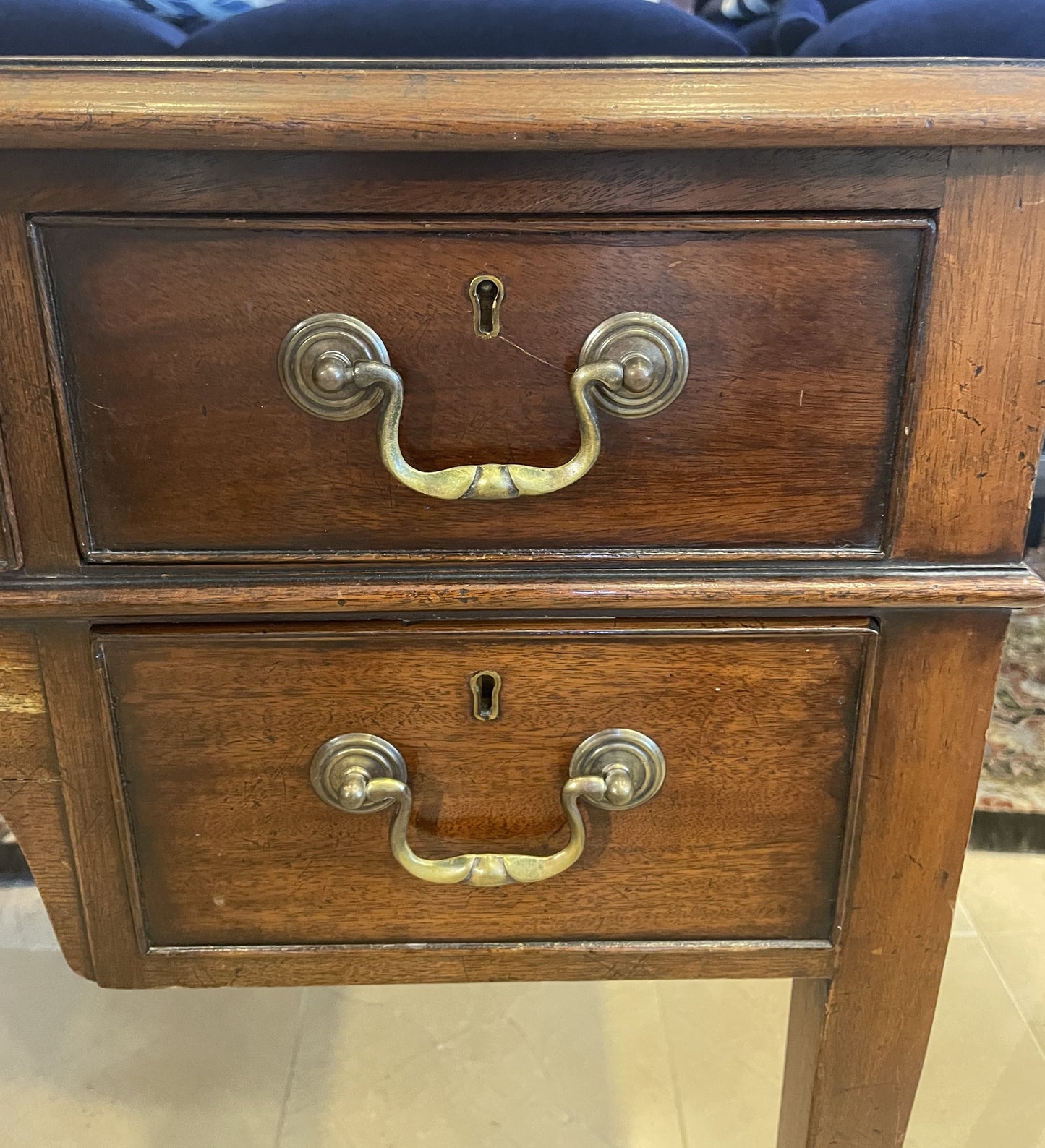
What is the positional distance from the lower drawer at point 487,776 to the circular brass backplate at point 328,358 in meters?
0.11

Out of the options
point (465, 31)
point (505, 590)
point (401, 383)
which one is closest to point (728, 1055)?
point (505, 590)

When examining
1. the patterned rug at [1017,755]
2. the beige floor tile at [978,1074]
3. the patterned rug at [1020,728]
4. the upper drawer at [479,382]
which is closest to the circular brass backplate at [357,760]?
the upper drawer at [479,382]

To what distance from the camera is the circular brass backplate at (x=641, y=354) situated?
42 cm

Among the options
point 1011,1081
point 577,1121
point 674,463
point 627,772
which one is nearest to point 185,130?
point 674,463

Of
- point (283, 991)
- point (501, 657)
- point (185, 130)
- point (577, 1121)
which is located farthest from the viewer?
point (283, 991)

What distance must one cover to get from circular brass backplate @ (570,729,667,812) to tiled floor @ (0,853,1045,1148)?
1.45 feet

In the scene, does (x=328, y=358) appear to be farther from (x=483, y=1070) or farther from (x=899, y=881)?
(x=483, y=1070)

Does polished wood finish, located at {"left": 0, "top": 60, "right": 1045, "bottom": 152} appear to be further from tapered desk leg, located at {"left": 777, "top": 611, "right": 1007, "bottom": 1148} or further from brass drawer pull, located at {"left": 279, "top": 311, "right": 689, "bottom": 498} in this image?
tapered desk leg, located at {"left": 777, "top": 611, "right": 1007, "bottom": 1148}

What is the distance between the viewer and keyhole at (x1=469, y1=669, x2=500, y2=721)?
0.48 metres

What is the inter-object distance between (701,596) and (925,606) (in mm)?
108

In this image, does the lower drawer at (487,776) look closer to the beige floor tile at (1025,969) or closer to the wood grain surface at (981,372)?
the wood grain surface at (981,372)

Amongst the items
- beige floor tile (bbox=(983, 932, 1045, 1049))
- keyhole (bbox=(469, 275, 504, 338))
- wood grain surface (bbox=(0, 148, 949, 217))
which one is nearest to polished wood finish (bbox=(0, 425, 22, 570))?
wood grain surface (bbox=(0, 148, 949, 217))

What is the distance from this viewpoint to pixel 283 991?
0.94 meters

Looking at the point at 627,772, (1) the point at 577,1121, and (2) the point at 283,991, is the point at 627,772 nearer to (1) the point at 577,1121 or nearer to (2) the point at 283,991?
(1) the point at 577,1121
